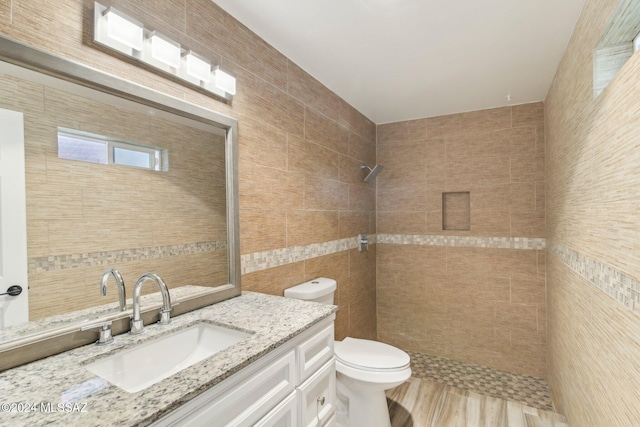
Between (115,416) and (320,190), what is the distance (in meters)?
1.82

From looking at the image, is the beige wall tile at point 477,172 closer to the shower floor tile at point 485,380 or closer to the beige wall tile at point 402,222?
the beige wall tile at point 402,222

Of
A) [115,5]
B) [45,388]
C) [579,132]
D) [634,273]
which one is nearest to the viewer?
[45,388]

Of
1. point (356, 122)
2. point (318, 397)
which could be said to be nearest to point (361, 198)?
point (356, 122)

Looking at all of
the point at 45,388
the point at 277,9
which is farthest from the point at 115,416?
the point at 277,9

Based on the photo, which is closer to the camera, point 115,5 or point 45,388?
point 45,388

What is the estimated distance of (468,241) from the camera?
291cm

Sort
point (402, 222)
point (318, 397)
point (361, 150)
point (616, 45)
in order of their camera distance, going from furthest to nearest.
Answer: point (402, 222)
point (361, 150)
point (318, 397)
point (616, 45)

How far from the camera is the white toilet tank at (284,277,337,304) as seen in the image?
6.27ft

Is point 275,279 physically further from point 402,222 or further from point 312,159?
point 402,222

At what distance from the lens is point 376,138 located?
333cm

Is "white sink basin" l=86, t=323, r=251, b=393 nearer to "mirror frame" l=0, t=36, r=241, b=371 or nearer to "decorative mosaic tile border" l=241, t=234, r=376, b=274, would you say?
"mirror frame" l=0, t=36, r=241, b=371

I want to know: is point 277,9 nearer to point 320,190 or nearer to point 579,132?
point 320,190

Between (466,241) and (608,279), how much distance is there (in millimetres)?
1801

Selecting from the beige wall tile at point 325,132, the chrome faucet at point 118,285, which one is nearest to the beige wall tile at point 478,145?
the beige wall tile at point 325,132
